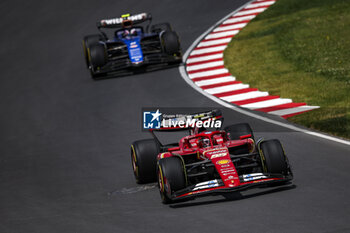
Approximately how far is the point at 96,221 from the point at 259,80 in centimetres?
927

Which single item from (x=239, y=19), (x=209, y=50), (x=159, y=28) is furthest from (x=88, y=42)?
(x=239, y=19)

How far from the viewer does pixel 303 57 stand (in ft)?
61.1

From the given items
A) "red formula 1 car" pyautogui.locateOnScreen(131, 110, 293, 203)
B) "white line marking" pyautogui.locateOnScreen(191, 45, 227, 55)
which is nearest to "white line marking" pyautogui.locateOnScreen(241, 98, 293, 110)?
"red formula 1 car" pyautogui.locateOnScreen(131, 110, 293, 203)

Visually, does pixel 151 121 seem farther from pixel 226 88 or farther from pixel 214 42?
pixel 214 42

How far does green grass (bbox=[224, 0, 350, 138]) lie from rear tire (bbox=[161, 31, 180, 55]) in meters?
1.44

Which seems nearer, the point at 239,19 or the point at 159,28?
the point at 159,28

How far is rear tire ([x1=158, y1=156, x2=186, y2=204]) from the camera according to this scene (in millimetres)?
8742

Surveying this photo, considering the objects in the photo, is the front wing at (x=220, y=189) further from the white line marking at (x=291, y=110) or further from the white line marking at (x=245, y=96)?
the white line marking at (x=245, y=96)

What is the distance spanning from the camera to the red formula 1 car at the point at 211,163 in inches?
339

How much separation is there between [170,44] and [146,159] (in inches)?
389

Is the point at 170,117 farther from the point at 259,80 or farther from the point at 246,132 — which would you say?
the point at 259,80

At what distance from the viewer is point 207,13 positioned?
26.2 metres

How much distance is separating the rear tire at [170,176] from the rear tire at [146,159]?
1035 mm

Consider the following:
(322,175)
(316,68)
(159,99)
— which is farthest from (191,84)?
(322,175)
